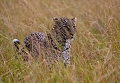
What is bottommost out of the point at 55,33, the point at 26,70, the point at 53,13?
the point at 26,70

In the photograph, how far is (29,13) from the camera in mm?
6086

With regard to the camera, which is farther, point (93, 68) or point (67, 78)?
point (93, 68)

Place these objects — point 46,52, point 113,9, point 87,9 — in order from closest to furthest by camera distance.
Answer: point 46,52
point 113,9
point 87,9

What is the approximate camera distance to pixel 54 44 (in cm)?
414

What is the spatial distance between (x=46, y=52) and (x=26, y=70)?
50 centimetres

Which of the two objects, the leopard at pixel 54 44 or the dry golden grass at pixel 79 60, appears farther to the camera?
the leopard at pixel 54 44

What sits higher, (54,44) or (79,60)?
(54,44)

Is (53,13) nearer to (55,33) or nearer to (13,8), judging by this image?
(13,8)

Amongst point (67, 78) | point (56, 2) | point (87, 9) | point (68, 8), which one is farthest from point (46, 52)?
point (56, 2)

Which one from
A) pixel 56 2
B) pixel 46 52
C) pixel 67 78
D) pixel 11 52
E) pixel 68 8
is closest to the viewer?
pixel 67 78

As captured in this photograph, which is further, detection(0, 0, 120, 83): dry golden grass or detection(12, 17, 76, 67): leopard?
detection(12, 17, 76, 67): leopard

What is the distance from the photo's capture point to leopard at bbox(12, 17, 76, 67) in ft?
12.7

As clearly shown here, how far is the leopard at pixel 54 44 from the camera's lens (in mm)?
3865

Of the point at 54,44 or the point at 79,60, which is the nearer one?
the point at 79,60
